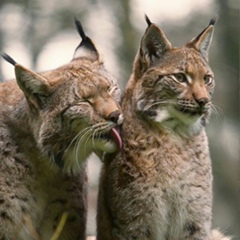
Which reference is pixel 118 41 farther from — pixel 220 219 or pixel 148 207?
pixel 148 207

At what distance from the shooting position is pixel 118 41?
26.0 metres

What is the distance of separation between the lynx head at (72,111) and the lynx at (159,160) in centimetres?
39

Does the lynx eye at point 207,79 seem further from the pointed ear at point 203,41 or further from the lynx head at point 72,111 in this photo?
the lynx head at point 72,111

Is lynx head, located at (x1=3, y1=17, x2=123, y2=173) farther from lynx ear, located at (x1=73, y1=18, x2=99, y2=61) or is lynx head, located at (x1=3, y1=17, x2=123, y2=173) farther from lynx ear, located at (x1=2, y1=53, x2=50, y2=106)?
lynx ear, located at (x1=73, y1=18, x2=99, y2=61)

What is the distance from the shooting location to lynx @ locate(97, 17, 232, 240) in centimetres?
1345

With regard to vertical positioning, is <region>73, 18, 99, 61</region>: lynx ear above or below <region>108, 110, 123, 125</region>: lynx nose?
above

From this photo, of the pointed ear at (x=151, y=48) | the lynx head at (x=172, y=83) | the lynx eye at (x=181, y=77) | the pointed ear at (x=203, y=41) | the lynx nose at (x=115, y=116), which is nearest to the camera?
the lynx nose at (x=115, y=116)

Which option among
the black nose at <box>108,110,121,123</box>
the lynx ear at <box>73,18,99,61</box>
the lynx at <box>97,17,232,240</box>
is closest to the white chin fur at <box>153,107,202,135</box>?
the lynx at <box>97,17,232,240</box>

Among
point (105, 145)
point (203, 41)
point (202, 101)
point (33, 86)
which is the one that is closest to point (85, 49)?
point (33, 86)

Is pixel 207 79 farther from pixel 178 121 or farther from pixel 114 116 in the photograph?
pixel 114 116

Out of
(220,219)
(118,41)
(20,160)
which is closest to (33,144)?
(20,160)

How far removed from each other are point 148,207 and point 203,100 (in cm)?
131

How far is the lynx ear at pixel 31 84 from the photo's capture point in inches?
510

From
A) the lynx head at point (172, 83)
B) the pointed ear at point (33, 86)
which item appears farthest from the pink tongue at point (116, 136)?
the pointed ear at point (33, 86)
